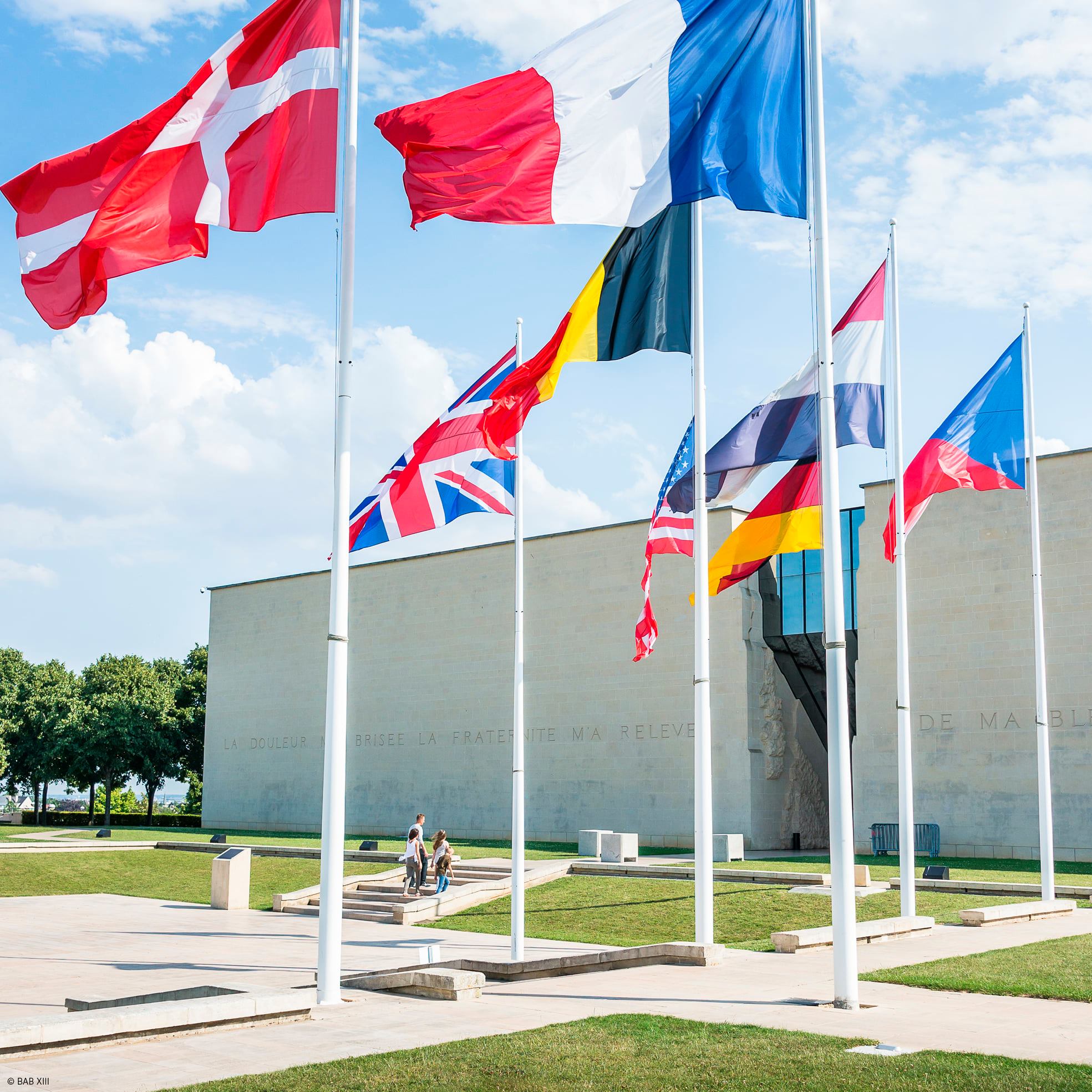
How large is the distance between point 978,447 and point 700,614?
748 centimetres

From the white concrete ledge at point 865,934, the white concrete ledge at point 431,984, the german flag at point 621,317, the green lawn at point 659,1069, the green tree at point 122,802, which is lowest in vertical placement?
the green tree at point 122,802

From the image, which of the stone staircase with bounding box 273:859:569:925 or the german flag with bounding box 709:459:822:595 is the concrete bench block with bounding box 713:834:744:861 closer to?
the stone staircase with bounding box 273:859:569:925

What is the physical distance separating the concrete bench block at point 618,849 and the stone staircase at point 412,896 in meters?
1.50

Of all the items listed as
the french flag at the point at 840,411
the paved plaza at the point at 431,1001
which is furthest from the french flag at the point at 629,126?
the paved plaza at the point at 431,1001

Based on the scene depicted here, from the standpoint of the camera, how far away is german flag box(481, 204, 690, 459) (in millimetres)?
15453

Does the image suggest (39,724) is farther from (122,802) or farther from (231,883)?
(231,883)

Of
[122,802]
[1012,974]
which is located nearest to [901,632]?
[1012,974]

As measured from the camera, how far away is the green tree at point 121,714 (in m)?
61.9

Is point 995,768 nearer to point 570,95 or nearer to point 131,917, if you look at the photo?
point 131,917

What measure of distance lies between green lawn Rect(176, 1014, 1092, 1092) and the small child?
17267 mm

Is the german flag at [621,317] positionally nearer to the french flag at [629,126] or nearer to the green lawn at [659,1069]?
the french flag at [629,126]

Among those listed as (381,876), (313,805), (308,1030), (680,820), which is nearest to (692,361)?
(308,1030)

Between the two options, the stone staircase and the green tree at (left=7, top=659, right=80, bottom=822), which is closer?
the stone staircase

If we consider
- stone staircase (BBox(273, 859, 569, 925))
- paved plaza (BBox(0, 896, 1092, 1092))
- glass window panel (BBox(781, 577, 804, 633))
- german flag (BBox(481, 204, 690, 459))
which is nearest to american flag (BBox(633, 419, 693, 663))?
german flag (BBox(481, 204, 690, 459))
